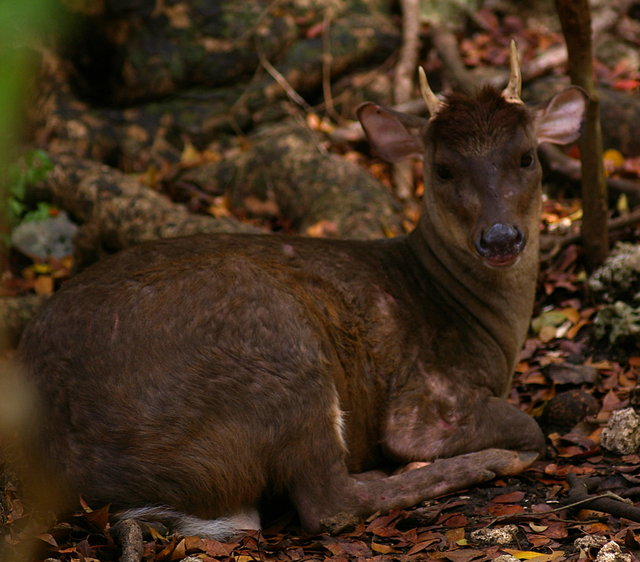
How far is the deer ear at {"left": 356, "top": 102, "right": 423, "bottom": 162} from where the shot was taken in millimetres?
5000

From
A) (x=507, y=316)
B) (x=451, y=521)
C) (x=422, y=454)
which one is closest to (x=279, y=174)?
(x=507, y=316)

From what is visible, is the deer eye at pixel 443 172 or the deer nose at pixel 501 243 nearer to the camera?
the deer nose at pixel 501 243

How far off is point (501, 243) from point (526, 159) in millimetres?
653

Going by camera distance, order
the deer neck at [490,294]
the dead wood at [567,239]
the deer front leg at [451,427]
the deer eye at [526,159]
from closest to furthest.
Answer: the deer front leg at [451,427]
the deer eye at [526,159]
the deer neck at [490,294]
the dead wood at [567,239]

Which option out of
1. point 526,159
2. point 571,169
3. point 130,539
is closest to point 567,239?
point 571,169

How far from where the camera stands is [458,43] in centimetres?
924

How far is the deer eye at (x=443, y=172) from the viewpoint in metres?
4.56

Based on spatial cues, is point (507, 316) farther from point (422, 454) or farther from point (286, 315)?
point (286, 315)

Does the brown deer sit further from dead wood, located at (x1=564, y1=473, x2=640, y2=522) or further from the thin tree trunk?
the thin tree trunk

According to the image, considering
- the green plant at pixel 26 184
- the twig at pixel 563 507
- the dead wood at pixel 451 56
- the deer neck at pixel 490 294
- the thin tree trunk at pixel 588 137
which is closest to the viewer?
the twig at pixel 563 507

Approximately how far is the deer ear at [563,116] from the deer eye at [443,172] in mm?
693

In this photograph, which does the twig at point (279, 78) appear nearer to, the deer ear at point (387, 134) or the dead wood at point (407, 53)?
the dead wood at point (407, 53)

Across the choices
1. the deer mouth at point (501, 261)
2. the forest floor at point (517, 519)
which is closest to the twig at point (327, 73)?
the forest floor at point (517, 519)

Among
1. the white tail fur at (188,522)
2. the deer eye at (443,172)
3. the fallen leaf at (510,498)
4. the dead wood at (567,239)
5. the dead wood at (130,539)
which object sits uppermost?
the deer eye at (443,172)
